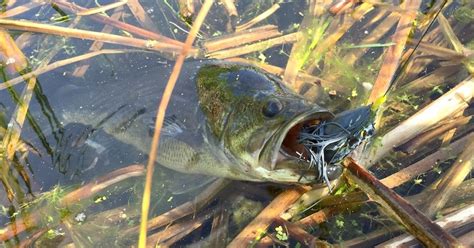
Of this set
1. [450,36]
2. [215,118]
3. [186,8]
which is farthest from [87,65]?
[450,36]

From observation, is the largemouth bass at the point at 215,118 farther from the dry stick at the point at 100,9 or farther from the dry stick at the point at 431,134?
the dry stick at the point at 100,9

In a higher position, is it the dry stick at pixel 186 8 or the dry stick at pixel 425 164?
the dry stick at pixel 186 8

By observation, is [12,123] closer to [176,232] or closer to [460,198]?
[176,232]

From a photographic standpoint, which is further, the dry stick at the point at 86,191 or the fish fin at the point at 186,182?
the fish fin at the point at 186,182

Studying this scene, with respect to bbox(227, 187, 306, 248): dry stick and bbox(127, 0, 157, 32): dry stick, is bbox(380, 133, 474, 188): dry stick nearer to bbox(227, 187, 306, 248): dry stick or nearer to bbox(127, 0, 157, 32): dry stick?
bbox(227, 187, 306, 248): dry stick

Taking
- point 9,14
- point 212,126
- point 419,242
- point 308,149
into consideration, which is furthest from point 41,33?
point 419,242

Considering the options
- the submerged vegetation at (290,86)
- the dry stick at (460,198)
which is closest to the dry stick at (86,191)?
the submerged vegetation at (290,86)
